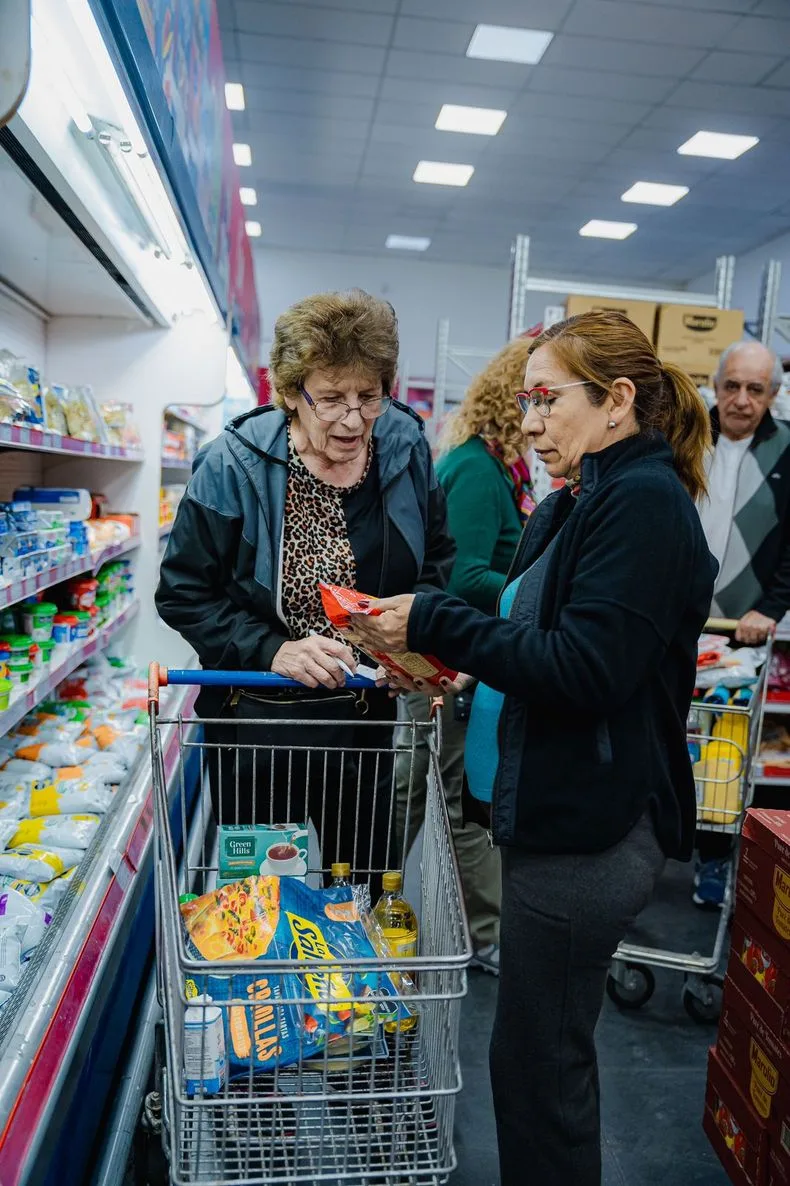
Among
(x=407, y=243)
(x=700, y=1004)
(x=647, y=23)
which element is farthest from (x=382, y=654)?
(x=407, y=243)

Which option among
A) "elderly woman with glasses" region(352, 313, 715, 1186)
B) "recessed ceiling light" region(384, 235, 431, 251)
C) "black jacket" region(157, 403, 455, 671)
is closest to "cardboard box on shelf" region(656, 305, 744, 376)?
"black jacket" region(157, 403, 455, 671)

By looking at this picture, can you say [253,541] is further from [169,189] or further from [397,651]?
[169,189]

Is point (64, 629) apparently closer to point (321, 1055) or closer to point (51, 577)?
point (51, 577)

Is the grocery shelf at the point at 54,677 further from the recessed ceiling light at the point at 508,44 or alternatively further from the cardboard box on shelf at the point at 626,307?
the recessed ceiling light at the point at 508,44

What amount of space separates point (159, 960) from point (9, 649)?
3.96 feet

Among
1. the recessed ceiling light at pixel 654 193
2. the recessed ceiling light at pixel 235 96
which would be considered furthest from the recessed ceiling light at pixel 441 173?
the recessed ceiling light at pixel 235 96

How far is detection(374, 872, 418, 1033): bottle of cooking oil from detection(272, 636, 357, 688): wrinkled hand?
1.23 feet

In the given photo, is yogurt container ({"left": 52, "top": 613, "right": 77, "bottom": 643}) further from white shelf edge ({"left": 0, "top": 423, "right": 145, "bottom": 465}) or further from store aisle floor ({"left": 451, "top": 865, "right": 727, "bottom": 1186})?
store aisle floor ({"left": 451, "top": 865, "right": 727, "bottom": 1186})

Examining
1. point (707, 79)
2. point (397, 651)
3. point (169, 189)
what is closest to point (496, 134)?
point (707, 79)

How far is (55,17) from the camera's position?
1.67 metres

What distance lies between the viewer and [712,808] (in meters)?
2.82

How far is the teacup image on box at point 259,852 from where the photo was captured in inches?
64.9

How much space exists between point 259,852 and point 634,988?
174 centimetres

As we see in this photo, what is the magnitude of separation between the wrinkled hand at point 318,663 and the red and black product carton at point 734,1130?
4.43 feet
